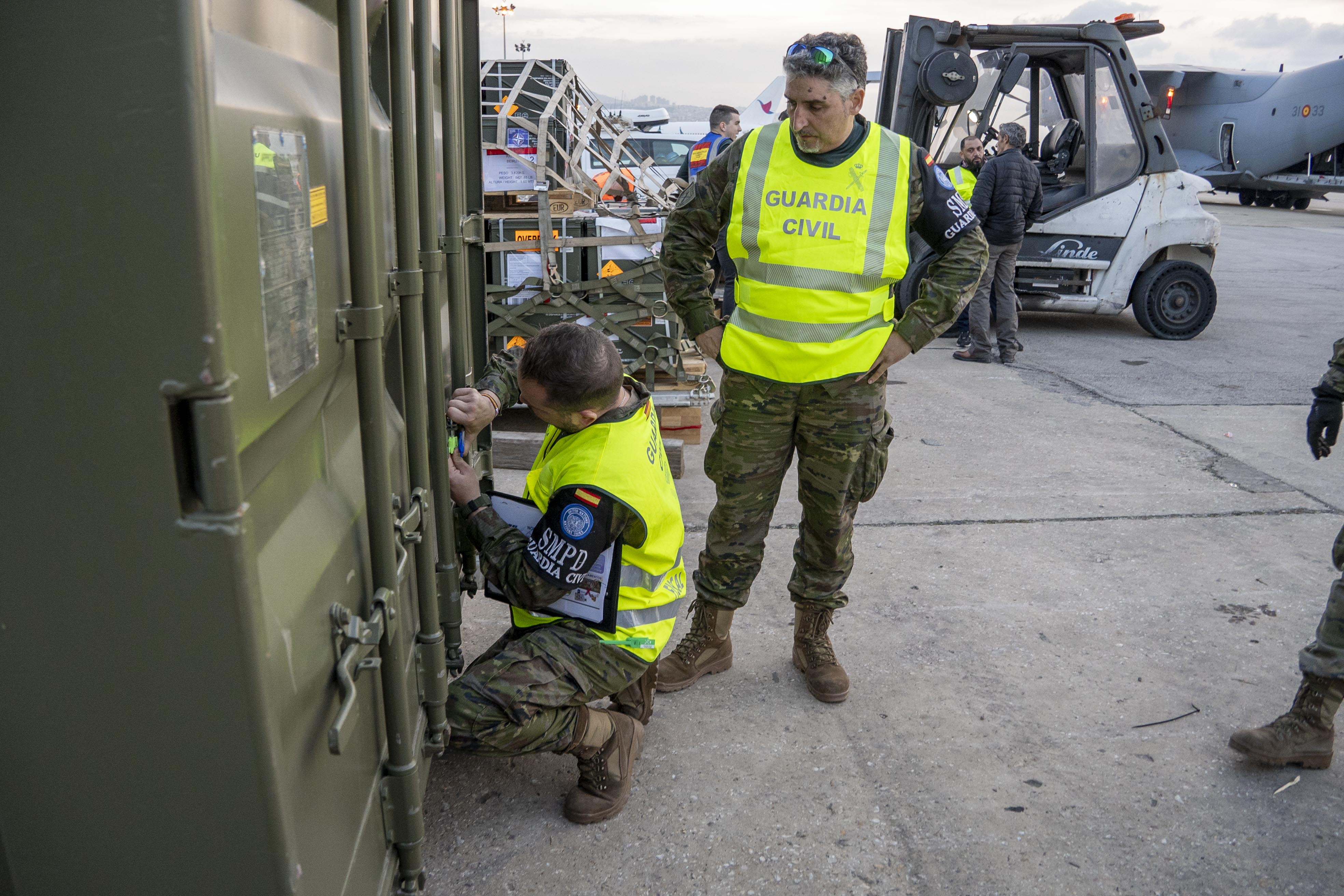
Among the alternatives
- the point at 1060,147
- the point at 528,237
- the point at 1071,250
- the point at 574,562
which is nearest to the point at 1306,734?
the point at 574,562

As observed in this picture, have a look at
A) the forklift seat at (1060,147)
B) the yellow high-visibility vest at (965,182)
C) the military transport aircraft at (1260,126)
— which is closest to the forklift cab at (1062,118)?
the forklift seat at (1060,147)

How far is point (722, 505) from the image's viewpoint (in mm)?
2975

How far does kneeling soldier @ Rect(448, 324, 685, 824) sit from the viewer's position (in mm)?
2178

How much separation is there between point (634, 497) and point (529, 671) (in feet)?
1.43

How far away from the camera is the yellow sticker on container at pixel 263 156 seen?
3.58 ft

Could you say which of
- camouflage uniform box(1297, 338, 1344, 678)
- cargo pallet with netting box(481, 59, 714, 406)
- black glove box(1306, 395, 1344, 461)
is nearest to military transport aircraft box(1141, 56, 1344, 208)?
cargo pallet with netting box(481, 59, 714, 406)

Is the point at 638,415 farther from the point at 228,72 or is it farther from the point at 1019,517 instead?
the point at 1019,517

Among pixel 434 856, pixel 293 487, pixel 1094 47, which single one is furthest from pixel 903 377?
pixel 293 487

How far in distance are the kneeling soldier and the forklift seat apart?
757 cm

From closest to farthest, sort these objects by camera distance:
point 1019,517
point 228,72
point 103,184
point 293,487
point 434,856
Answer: point 103,184
point 228,72
point 293,487
point 434,856
point 1019,517

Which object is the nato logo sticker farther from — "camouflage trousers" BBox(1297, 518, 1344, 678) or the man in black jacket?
the man in black jacket

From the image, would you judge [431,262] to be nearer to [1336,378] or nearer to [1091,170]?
[1336,378]

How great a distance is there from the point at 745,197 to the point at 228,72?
188cm

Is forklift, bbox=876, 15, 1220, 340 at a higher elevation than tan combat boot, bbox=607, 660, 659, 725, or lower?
higher
